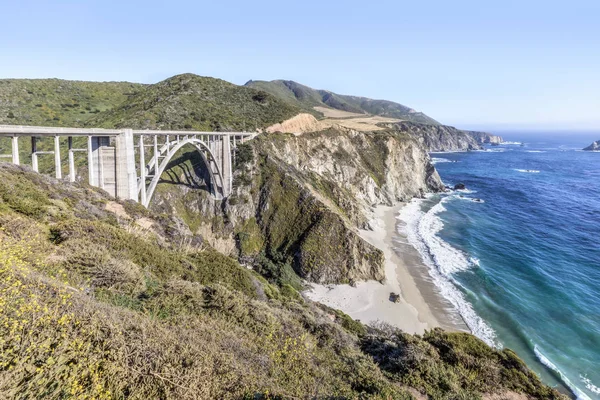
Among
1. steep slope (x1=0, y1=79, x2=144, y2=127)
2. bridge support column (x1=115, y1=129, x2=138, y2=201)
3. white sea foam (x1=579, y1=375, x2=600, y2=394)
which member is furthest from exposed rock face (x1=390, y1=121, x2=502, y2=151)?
bridge support column (x1=115, y1=129, x2=138, y2=201)

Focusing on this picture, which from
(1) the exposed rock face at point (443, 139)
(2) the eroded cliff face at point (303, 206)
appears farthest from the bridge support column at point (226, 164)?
(1) the exposed rock face at point (443, 139)

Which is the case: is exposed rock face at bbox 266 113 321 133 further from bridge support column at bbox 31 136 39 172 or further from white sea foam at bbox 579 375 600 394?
white sea foam at bbox 579 375 600 394

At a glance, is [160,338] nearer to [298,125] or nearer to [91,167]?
[91,167]

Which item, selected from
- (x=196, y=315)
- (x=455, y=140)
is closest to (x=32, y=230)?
(x=196, y=315)

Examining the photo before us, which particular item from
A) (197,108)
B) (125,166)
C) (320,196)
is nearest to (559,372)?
(320,196)

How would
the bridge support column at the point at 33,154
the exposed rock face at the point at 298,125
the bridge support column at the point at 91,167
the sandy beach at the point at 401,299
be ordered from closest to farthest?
the bridge support column at the point at 33,154
the bridge support column at the point at 91,167
the sandy beach at the point at 401,299
the exposed rock face at the point at 298,125

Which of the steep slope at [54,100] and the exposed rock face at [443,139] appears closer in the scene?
the steep slope at [54,100]

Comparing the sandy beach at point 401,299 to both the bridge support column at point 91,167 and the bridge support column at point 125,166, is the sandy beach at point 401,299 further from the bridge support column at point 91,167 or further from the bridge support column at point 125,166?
the bridge support column at point 91,167

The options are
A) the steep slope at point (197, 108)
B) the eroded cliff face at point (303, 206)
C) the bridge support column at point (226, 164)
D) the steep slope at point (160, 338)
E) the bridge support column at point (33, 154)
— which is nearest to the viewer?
the steep slope at point (160, 338)
